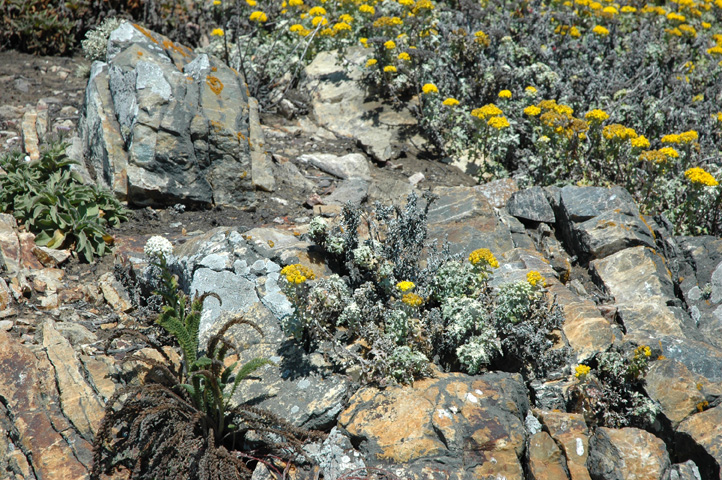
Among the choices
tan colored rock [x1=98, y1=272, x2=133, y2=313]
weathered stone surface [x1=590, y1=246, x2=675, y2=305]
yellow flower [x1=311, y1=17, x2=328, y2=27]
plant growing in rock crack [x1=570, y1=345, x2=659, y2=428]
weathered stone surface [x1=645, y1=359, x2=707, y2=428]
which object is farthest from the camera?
yellow flower [x1=311, y1=17, x2=328, y2=27]

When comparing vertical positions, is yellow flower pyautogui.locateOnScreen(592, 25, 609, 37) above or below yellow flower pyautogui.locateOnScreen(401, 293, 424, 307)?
above

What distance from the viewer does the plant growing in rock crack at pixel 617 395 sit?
4.42 metres

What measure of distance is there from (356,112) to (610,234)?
495 centimetres

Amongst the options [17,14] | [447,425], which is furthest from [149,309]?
[17,14]

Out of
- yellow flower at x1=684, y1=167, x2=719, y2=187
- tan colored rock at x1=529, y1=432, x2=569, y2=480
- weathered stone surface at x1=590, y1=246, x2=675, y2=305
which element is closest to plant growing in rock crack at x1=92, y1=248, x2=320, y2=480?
tan colored rock at x1=529, y1=432, x2=569, y2=480

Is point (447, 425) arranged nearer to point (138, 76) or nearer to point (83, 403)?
point (83, 403)

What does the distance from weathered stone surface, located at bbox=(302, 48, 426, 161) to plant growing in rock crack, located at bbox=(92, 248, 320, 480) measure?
529 centimetres

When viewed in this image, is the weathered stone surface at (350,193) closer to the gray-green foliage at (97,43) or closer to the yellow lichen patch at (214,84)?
the yellow lichen patch at (214,84)

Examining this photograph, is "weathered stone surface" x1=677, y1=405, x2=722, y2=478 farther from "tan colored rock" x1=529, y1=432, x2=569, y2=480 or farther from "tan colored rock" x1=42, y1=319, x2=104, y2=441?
"tan colored rock" x1=42, y1=319, x2=104, y2=441

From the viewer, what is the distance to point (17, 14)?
1034 cm

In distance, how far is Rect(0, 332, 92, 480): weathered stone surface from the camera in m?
3.85

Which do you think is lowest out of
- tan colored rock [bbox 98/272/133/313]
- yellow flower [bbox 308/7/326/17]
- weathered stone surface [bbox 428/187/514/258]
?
tan colored rock [bbox 98/272/133/313]

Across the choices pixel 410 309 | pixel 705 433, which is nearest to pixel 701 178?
pixel 705 433

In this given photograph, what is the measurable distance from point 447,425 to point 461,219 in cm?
296
